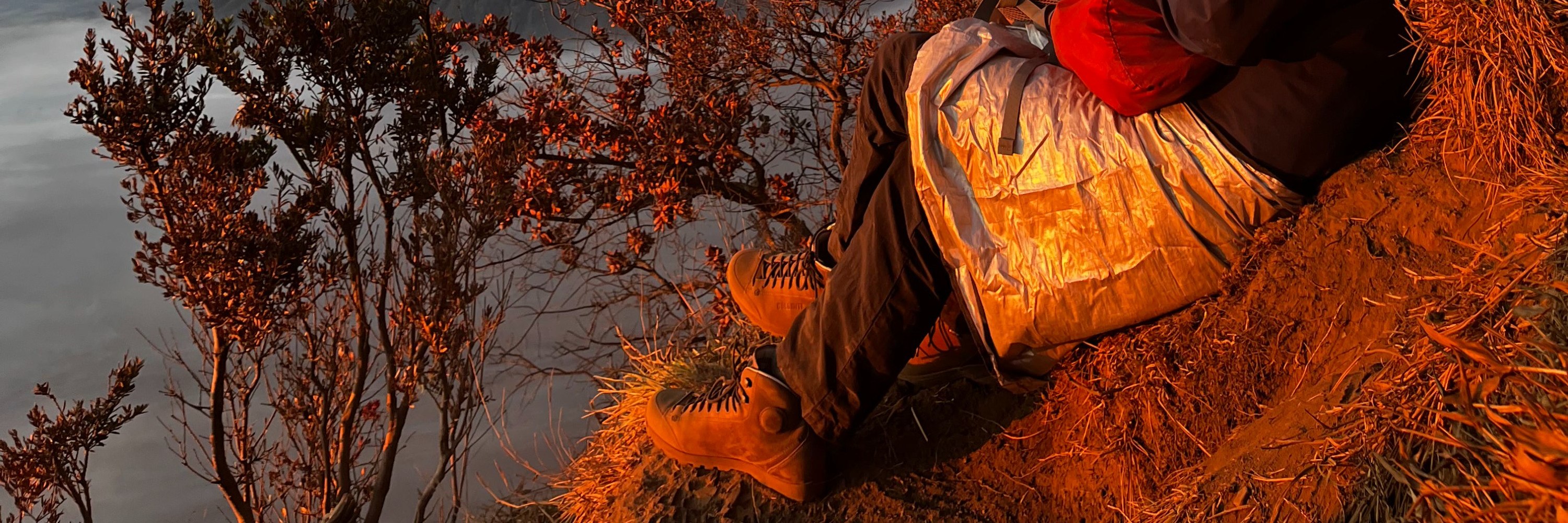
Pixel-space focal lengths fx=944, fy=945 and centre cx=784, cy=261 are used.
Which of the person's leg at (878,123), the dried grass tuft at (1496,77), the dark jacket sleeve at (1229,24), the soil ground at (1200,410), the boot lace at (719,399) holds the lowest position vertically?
the soil ground at (1200,410)

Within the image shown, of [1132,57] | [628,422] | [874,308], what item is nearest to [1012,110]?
[1132,57]

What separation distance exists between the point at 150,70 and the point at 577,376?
3410 mm

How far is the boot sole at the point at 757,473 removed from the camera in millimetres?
2295

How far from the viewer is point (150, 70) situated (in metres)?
3.70

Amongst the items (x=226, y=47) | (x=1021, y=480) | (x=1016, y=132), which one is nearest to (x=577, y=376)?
(x=226, y=47)

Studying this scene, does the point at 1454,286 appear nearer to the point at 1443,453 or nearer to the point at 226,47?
the point at 1443,453

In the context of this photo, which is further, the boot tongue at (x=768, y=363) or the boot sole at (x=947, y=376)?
the boot sole at (x=947, y=376)

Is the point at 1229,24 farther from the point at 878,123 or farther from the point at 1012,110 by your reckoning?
the point at 878,123

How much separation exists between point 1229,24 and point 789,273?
147 centimetres

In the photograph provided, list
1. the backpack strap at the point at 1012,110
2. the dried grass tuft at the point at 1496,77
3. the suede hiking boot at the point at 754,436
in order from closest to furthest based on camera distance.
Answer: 1. the dried grass tuft at the point at 1496,77
2. the backpack strap at the point at 1012,110
3. the suede hiking boot at the point at 754,436

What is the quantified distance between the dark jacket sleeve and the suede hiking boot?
116cm

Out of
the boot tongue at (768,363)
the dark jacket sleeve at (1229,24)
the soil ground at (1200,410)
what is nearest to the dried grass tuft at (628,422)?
the soil ground at (1200,410)

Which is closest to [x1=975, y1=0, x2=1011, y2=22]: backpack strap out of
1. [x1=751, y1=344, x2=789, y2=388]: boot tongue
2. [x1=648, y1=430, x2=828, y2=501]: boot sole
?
[x1=751, y1=344, x2=789, y2=388]: boot tongue

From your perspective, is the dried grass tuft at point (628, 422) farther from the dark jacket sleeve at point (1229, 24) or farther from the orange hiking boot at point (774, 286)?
the dark jacket sleeve at point (1229, 24)
